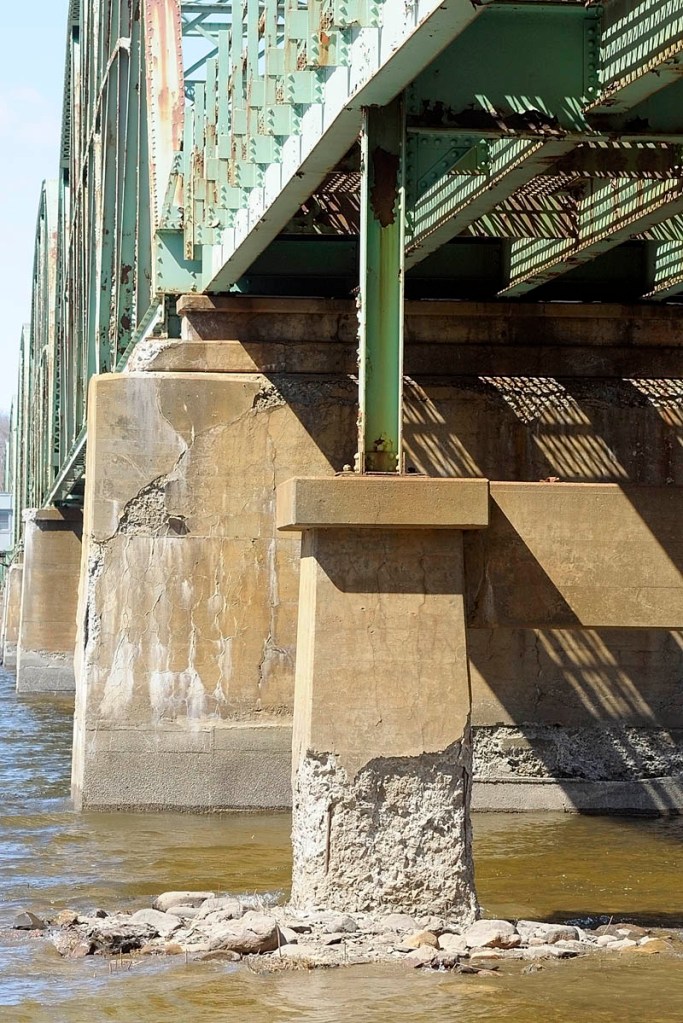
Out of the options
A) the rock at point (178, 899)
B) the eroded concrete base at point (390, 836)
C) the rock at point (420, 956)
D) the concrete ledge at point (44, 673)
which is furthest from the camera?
the concrete ledge at point (44, 673)

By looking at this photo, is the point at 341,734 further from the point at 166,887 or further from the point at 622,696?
the point at 622,696

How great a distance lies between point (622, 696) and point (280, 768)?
334 cm

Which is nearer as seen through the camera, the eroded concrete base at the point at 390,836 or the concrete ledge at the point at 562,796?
the eroded concrete base at the point at 390,836

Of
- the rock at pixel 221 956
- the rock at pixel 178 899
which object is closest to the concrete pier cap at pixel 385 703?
the rock at pixel 221 956

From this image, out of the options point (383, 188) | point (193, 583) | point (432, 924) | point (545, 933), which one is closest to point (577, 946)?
point (545, 933)

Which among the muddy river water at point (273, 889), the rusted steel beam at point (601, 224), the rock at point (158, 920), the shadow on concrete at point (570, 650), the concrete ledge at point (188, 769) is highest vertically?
the rusted steel beam at point (601, 224)

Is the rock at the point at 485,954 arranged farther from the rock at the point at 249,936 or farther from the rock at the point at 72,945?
the rock at the point at 72,945

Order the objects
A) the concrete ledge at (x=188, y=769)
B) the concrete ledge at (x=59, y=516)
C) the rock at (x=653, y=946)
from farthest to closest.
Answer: the concrete ledge at (x=59, y=516) < the concrete ledge at (x=188, y=769) < the rock at (x=653, y=946)

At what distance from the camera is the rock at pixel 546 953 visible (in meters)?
8.55

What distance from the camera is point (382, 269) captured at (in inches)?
377

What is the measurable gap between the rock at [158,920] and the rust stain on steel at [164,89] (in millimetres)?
9329

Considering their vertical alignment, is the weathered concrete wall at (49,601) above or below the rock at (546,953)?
above

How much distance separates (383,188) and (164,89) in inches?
351

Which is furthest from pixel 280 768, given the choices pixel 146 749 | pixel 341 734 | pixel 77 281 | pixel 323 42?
pixel 77 281
